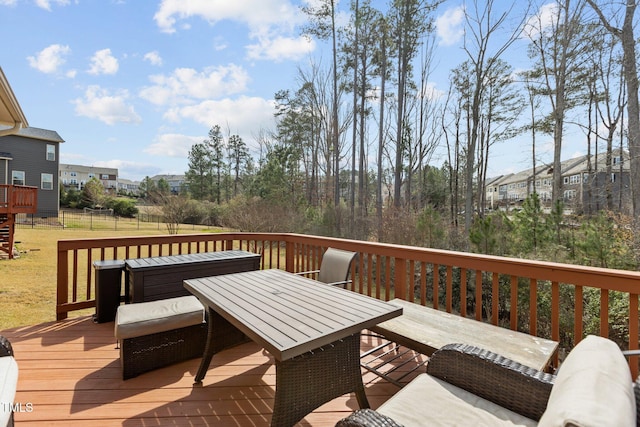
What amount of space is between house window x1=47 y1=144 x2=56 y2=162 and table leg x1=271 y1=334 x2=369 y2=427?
2492 cm

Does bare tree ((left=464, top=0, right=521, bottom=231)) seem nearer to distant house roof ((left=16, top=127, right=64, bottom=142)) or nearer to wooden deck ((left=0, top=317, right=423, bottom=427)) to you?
wooden deck ((left=0, top=317, right=423, bottom=427))

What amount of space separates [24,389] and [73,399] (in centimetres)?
43

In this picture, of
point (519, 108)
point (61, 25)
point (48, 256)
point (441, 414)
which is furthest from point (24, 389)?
point (519, 108)

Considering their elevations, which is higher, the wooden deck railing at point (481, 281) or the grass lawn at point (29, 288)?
the wooden deck railing at point (481, 281)

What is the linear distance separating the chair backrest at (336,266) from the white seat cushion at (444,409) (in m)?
1.61

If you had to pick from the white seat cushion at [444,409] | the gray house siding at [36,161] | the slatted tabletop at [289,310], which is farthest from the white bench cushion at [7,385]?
the gray house siding at [36,161]

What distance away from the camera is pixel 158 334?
8.00 feet

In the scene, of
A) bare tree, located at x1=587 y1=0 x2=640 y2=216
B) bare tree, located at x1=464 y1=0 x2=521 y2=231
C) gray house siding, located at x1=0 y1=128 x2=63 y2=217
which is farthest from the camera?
gray house siding, located at x1=0 y1=128 x2=63 y2=217

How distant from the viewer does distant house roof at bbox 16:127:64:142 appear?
17922 millimetres

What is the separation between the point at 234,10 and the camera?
648cm

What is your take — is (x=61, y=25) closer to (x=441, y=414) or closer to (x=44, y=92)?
(x=44, y=92)

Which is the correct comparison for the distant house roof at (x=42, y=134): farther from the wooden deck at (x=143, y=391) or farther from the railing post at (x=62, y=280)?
the wooden deck at (x=143, y=391)

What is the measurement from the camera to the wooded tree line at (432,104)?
8.38m

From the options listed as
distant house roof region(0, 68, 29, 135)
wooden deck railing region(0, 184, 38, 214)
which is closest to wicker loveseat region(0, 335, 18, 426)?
distant house roof region(0, 68, 29, 135)
